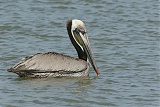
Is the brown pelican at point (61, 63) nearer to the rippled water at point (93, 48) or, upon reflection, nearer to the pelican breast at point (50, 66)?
the pelican breast at point (50, 66)

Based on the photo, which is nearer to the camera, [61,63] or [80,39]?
[61,63]

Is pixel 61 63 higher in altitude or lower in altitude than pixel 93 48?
higher

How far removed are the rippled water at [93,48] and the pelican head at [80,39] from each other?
307 mm

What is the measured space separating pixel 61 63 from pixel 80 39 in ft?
2.53

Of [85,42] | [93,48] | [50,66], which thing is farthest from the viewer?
[93,48]

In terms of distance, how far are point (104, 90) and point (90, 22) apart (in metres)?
5.41

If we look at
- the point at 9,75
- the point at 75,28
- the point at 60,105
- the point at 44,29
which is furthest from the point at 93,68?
the point at 44,29

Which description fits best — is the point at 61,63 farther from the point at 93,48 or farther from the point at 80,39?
the point at 93,48

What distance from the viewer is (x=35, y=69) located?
9.75 m

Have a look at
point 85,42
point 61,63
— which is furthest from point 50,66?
point 85,42

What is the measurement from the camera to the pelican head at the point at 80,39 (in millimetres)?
10500

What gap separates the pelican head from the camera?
34.4 ft

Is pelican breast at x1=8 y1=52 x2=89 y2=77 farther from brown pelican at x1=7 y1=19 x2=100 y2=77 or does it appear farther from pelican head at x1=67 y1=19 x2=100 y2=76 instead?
pelican head at x1=67 y1=19 x2=100 y2=76

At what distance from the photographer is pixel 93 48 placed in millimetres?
12070
